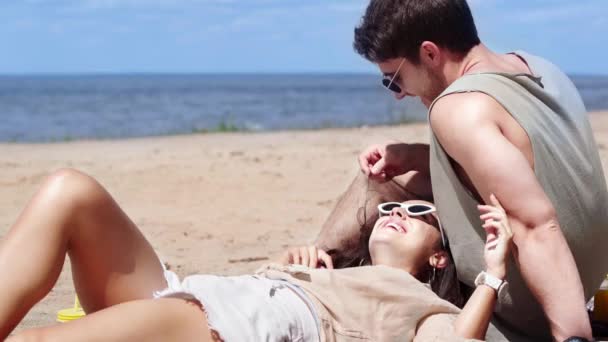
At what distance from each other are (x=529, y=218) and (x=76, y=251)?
1.48m

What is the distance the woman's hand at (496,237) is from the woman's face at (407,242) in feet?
1.36

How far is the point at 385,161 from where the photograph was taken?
13.4 ft

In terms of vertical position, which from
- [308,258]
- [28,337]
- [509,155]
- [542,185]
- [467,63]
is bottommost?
[308,258]

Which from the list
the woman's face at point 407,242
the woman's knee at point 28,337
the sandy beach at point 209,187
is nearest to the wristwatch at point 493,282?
the woman's face at point 407,242

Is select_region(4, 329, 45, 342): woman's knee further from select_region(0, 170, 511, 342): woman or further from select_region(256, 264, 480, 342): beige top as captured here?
select_region(256, 264, 480, 342): beige top

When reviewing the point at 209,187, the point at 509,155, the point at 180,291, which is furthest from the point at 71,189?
the point at 209,187

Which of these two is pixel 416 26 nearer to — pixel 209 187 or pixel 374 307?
pixel 374 307

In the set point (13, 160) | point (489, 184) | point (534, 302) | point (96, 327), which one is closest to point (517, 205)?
point (489, 184)

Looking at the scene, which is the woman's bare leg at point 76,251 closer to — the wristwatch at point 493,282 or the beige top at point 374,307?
the beige top at point 374,307

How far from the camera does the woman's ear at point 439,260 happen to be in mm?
3586

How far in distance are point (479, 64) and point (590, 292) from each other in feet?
3.12

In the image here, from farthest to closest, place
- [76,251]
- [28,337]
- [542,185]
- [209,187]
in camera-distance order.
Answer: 1. [209,187]
2. [542,185]
3. [76,251]
4. [28,337]

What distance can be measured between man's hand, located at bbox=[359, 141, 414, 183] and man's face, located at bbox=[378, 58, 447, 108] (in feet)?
1.43

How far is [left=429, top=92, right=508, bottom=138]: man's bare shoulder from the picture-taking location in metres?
3.20
